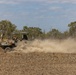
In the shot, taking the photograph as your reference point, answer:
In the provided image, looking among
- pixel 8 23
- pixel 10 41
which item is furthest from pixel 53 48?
pixel 8 23

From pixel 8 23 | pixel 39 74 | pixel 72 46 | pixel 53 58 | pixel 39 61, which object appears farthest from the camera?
pixel 8 23

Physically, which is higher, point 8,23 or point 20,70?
point 8,23

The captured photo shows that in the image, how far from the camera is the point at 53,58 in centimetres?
1941

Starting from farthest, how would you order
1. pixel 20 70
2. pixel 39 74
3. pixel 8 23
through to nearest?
pixel 8 23 → pixel 20 70 → pixel 39 74

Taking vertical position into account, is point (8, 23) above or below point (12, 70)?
above

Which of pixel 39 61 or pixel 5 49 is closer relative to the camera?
pixel 39 61

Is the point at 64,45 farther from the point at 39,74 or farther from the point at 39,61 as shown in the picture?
the point at 39,74

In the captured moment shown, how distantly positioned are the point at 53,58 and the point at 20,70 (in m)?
5.25

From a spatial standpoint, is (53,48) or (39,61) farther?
(53,48)

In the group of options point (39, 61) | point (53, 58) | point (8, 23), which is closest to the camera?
point (39, 61)

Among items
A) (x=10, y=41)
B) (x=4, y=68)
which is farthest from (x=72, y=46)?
(x=4, y=68)

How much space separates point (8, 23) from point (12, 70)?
48.6 metres

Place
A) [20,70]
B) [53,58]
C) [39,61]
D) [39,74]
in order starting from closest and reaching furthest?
[39,74] → [20,70] → [39,61] → [53,58]

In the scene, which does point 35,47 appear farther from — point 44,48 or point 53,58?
point 53,58
